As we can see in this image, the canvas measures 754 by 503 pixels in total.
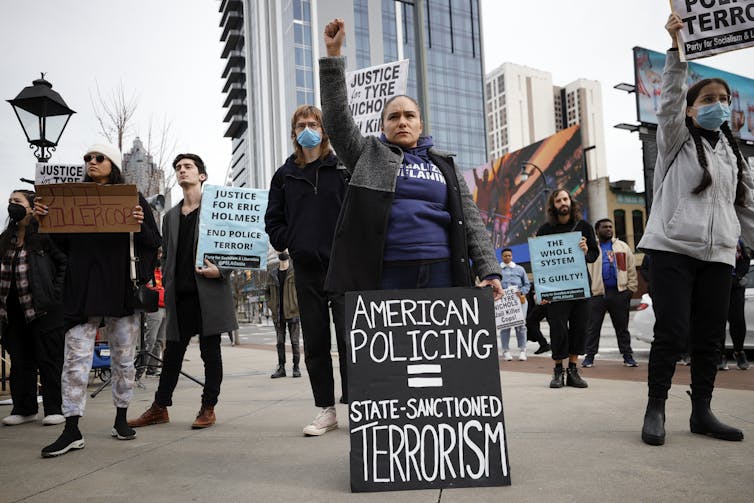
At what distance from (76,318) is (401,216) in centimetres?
222

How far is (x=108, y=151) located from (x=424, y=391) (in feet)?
9.23

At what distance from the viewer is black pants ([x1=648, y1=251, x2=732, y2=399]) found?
3.49 m

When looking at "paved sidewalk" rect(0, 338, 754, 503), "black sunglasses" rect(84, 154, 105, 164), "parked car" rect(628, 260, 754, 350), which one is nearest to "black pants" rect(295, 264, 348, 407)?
"paved sidewalk" rect(0, 338, 754, 503)

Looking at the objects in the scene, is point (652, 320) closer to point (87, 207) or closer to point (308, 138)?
point (308, 138)

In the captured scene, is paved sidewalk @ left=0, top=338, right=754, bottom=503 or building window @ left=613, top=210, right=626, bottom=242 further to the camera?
building window @ left=613, top=210, right=626, bottom=242

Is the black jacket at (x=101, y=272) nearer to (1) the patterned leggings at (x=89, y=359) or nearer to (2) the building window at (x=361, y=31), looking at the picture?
(1) the patterned leggings at (x=89, y=359)

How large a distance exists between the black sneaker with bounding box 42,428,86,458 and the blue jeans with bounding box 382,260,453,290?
2.14m

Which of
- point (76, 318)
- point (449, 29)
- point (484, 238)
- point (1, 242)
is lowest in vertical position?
point (76, 318)

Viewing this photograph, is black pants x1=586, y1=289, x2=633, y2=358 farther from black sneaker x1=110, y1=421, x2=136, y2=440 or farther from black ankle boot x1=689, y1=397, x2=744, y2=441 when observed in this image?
black sneaker x1=110, y1=421, x2=136, y2=440

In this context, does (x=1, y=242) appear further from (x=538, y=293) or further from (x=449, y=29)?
(x=449, y=29)

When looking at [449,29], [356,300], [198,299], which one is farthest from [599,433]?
[449,29]

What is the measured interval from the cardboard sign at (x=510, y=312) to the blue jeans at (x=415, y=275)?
6.77 meters

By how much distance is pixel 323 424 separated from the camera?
397cm

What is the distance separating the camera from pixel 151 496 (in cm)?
272
